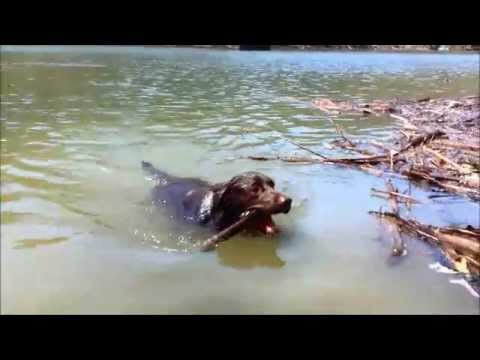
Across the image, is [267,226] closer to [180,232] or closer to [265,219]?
[265,219]

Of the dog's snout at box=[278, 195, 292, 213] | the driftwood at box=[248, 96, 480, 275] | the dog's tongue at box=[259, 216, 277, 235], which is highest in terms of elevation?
the dog's snout at box=[278, 195, 292, 213]

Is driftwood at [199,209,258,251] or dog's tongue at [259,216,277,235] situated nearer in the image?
driftwood at [199,209,258,251]

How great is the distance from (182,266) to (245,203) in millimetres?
1236

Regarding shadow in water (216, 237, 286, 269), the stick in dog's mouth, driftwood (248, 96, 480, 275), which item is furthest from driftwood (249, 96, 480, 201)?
shadow in water (216, 237, 286, 269)

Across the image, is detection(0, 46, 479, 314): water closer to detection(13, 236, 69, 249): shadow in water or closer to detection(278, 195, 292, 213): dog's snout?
detection(13, 236, 69, 249): shadow in water

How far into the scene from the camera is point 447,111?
53.5 feet

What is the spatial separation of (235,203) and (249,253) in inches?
28.6

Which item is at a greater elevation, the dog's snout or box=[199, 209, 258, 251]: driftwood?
the dog's snout

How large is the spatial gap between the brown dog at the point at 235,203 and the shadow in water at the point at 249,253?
0.23 meters

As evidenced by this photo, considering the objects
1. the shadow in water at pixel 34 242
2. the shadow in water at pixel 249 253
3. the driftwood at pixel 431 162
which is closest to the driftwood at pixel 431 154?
the driftwood at pixel 431 162

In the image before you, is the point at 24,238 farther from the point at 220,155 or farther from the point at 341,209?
the point at 220,155

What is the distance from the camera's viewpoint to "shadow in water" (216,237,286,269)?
18.3ft

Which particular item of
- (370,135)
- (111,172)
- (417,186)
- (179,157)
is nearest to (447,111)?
(370,135)

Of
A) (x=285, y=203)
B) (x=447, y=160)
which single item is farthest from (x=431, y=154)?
(x=285, y=203)
